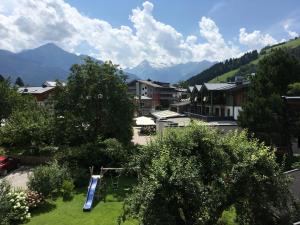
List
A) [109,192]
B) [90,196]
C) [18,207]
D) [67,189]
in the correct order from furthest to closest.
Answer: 1. [109,192]
2. [67,189]
3. [90,196]
4. [18,207]

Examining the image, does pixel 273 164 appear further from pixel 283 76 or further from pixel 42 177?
pixel 283 76

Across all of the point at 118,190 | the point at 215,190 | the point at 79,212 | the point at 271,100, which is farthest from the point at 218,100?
the point at 215,190

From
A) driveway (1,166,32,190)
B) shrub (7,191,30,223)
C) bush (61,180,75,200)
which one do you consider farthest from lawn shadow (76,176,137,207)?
driveway (1,166,32,190)

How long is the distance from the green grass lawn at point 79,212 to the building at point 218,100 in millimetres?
25931

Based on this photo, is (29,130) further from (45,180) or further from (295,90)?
(295,90)

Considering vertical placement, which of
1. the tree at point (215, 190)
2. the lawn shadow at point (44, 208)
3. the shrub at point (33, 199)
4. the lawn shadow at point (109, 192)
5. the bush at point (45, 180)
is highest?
the tree at point (215, 190)

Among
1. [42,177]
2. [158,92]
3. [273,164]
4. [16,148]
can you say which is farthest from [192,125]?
[158,92]

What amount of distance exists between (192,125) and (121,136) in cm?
2238

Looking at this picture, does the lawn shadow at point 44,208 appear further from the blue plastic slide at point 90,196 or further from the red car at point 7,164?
the red car at point 7,164

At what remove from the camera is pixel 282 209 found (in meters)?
14.8

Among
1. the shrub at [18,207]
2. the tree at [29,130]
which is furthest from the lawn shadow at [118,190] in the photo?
the tree at [29,130]

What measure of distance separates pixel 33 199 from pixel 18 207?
5.41 feet

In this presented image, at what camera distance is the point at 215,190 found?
1512 centimetres

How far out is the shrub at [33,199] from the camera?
24908 millimetres
